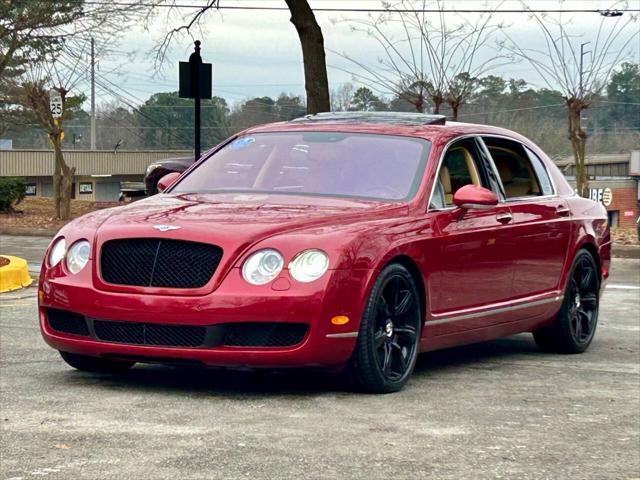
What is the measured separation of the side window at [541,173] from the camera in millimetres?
8891

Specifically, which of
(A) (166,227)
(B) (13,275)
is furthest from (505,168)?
(B) (13,275)

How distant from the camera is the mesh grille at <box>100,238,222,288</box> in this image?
6.33 metres

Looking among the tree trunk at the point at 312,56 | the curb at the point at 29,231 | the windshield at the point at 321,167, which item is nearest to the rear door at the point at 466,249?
the windshield at the point at 321,167

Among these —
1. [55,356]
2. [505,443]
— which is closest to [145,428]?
[505,443]

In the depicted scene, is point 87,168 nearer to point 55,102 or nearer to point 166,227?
point 55,102

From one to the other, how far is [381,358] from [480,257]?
1264 mm

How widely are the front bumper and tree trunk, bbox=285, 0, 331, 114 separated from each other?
14.6 meters

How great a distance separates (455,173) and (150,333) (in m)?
2.40

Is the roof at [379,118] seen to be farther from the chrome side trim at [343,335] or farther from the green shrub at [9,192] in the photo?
the green shrub at [9,192]

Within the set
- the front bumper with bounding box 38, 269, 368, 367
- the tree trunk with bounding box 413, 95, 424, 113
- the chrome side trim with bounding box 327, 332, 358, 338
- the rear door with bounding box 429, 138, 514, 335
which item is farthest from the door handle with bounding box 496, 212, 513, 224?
the tree trunk with bounding box 413, 95, 424, 113

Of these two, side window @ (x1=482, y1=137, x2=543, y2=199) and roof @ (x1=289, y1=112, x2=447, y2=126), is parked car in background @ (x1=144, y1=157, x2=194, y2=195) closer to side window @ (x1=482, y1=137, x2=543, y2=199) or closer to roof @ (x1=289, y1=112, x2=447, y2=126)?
roof @ (x1=289, y1=112, x2=447, y2=126)

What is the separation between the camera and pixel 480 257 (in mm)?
7633

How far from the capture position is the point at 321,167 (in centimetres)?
756

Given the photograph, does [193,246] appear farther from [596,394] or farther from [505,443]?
[596,394]
